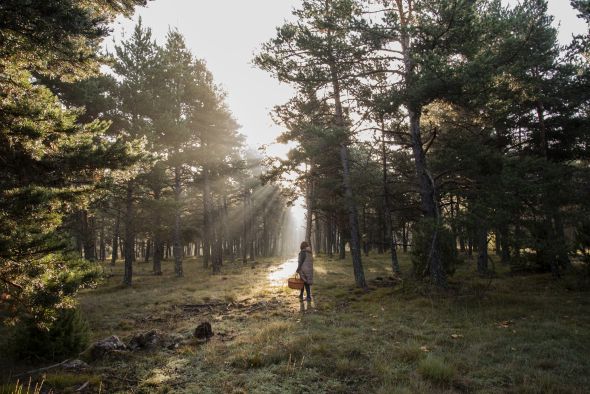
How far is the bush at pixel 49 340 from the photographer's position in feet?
23.1

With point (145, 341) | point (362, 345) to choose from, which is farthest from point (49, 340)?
point (362, 345)

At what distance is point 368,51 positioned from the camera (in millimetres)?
13367

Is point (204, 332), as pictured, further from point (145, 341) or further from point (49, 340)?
point (49, 340)

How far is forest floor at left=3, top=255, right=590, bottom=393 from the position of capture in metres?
5.54

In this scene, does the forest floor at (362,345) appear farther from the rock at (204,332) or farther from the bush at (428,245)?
the bush at (428,245)

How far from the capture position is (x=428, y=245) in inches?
505

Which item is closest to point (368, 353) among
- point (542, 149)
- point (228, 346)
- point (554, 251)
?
point (228, 346)

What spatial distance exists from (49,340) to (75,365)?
1.09 m

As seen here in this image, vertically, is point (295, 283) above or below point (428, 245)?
below

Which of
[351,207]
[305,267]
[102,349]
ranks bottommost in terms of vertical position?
[102,349]

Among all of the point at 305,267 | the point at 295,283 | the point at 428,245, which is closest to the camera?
the point at 428,245

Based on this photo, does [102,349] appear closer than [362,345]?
Yes

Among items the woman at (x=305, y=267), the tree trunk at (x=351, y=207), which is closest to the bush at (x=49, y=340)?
the woman at (x=305, y=267)

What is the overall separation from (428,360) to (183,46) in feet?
93.3
